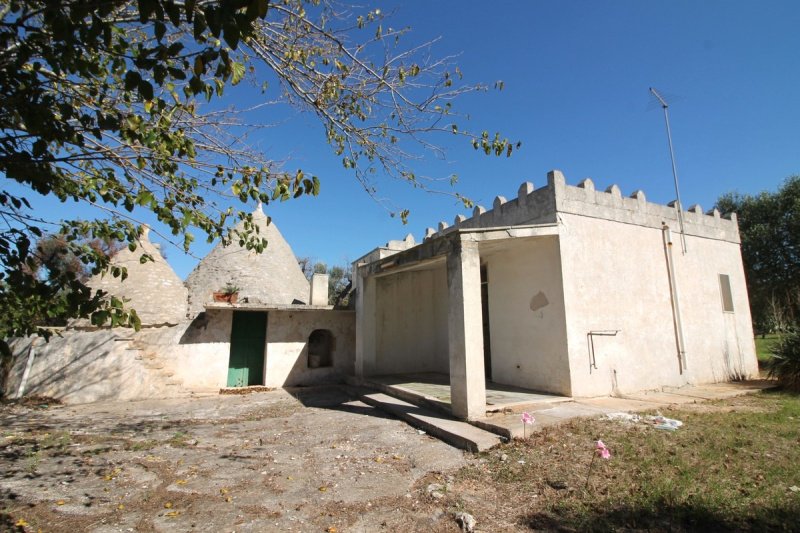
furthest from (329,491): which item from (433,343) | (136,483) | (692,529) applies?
(433,343)

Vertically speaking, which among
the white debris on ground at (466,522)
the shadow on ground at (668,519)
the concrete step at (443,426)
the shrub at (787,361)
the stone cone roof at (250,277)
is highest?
the stone cone roof at (250,277)

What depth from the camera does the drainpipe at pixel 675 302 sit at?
9500 mm

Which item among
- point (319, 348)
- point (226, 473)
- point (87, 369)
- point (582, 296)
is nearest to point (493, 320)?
point (582, 296)

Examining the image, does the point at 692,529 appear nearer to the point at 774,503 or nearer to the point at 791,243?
the point at 774,503

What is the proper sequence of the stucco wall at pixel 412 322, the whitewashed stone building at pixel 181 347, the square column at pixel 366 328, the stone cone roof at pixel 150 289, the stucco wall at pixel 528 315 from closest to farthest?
the stucco wall at pixel 528 315
the whitewashed stone building at pixel 181 347
the square column at pixel 366 328
the stucco wall at pixel 412 322
the stone cone roof at pixel 150 289

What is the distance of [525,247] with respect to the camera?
30.0 ft

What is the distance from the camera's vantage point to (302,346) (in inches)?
536

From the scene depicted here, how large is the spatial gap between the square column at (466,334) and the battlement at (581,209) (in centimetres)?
247

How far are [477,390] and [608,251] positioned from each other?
184 inches

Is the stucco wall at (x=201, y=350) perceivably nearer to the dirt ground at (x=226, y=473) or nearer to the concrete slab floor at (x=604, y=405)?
the dirt ground at (x=226, y=473)

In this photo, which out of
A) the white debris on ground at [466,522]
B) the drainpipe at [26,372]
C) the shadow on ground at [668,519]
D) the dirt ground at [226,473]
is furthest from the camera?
the drainpipe at [26,372]

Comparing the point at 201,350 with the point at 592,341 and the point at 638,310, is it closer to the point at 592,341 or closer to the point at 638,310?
the point at 592,341

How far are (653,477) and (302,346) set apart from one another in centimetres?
1109

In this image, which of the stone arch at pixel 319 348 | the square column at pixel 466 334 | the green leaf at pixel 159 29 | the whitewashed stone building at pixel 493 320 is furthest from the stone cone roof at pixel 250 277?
the green leaf at pixel 159 29
